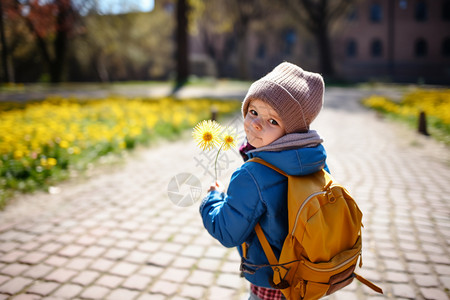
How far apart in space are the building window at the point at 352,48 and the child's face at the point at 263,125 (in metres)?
44.3

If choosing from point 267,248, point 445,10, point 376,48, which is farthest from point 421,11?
point 267,248

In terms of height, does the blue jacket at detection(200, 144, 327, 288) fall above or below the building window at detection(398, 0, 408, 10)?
below

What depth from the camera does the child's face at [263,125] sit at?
1.58 meters

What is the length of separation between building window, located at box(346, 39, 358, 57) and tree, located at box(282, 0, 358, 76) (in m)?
15.7

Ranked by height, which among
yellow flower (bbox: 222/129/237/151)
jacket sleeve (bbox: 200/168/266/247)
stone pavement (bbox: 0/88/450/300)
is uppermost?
yellow flower (bbox: 222/129/237/151)

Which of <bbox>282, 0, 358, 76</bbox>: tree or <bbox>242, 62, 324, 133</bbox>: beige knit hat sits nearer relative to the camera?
<bbox>242, 62, 324, 133</bbox>: beige knit hat

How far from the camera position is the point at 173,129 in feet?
27.1

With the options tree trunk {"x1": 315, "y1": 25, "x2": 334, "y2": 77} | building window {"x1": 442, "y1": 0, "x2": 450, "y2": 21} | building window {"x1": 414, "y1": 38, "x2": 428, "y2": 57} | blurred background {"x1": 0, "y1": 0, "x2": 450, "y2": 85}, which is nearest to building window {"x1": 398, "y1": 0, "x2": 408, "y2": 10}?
blurred background {"x1": 0, "y1": 0, "x2": 450, "y2": 85}

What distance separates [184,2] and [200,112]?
10.9 meters

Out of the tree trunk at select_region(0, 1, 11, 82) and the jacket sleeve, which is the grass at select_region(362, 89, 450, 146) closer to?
the jacket sleeve

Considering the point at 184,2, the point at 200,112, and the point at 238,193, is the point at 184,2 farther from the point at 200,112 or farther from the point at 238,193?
the point at 238,193

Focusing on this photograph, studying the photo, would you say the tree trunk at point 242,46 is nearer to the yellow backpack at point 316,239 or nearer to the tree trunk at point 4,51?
the tree trunk at point 4,51

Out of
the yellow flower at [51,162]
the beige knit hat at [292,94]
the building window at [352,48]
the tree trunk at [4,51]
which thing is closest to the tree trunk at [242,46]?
the tree trunk at [4,51]

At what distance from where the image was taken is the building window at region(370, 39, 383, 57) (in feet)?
134
